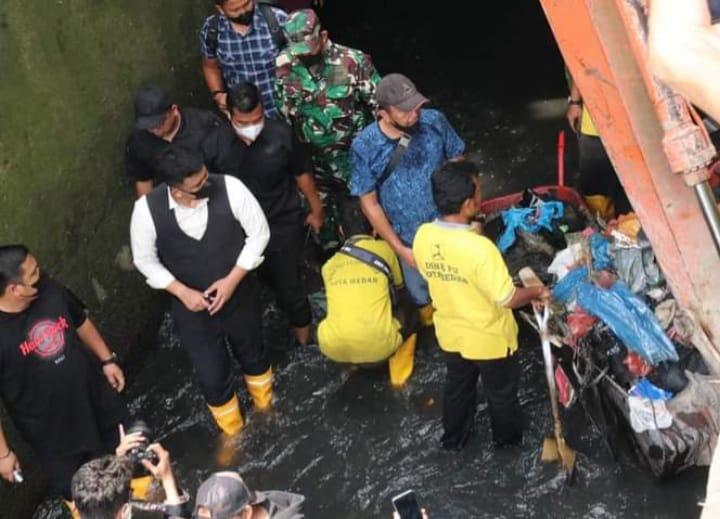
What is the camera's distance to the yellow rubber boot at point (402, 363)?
551cm

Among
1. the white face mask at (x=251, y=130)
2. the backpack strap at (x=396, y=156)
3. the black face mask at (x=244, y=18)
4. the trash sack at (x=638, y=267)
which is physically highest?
the black face mask at (x=244, y=18)

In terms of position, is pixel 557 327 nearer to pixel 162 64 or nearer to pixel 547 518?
pixel 547 518

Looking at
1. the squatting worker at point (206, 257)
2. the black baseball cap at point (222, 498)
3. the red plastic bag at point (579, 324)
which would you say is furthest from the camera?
the squatting worker at point (206, 257)

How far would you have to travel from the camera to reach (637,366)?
4.24 m

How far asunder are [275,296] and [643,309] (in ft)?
8.94

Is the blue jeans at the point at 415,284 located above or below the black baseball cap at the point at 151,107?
below

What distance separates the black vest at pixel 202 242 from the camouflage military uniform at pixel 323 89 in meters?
1.01

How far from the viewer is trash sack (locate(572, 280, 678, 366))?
414 centimetres

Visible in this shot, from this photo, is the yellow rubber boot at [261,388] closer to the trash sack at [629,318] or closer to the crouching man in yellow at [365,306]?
the crouching man in yellow at [365,306]

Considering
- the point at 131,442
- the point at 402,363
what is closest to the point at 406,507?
the point at 131,442

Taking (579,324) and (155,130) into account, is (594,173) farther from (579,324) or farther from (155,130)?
(155,130)

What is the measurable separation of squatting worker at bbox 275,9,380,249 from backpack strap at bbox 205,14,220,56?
55cm

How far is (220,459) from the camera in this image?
209 inches

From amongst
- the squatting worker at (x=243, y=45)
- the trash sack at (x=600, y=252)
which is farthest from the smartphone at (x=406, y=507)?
the squatting worker at (x=243, y=45)
